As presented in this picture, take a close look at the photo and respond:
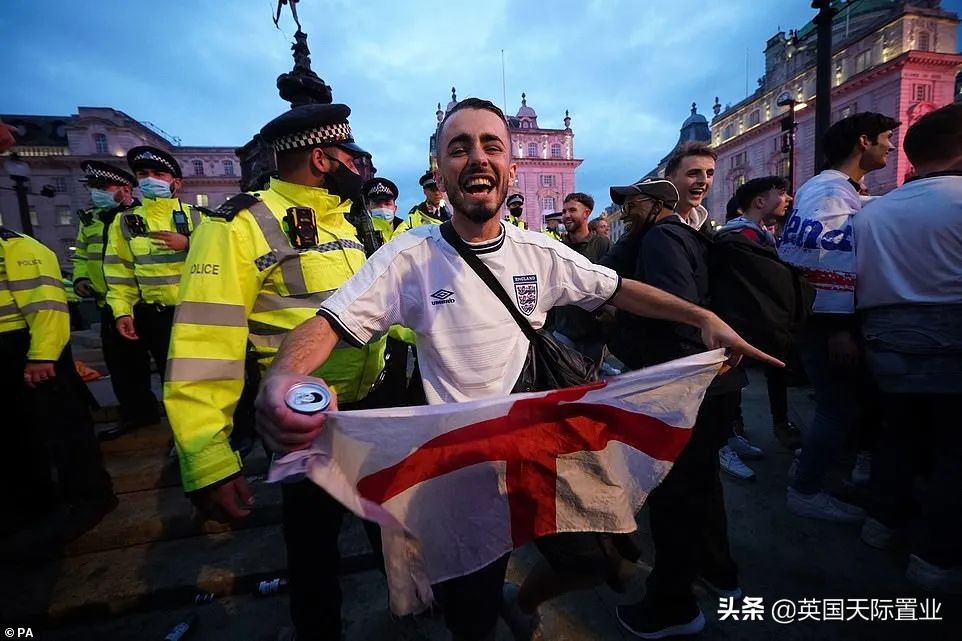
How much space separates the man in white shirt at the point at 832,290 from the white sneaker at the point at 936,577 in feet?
2.11

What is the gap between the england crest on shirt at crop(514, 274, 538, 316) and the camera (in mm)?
1847

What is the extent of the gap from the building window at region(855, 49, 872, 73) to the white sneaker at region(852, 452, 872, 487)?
51.5 metres

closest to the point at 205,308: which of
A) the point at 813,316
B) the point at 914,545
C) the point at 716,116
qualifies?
the point at 813,316

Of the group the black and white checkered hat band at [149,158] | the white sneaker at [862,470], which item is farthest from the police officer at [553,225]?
the black and white checkered hat band at [149,158]

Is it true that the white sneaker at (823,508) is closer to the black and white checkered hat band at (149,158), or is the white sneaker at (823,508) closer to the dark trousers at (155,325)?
the dark trousers at (155,325)

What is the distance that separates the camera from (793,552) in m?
2.99

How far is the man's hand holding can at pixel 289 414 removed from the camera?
1.13 metres

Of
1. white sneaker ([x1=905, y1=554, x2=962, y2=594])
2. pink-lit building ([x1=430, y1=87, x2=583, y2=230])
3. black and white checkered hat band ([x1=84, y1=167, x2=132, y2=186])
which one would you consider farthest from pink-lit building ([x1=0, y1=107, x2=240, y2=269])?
white sneaker ([x1=905, y1=554, x2=962, y2=594])

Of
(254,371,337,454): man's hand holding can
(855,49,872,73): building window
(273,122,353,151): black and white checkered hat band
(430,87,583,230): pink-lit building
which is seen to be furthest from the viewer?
(430,87,583,230): pink-lit building

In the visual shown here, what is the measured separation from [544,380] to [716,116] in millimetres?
69699

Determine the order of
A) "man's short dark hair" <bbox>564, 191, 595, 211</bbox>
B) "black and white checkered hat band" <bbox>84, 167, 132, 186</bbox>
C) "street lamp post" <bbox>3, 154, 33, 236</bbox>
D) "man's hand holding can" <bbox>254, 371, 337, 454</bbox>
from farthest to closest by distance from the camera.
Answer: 1. "street lamp post" <bbox>3, 154, 33, 236</bbox>
2. "man's short dark hair" <bbox>564, 191, 595, 211</bbox>
3. "black and white checkered hat band" <bbox>84, 167, 132, 186</bbox>
4. "man's hand holding can" <bbox>254, 371, 337, 454</bbox>

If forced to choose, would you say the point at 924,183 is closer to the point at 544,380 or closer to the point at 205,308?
the point at 544,380

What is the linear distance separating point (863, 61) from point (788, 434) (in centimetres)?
5233

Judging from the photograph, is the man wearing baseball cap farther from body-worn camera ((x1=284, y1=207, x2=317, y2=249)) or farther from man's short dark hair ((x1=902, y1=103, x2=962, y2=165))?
body-worn camera ((x1=284, y1=207, x2=317, y2=249))
